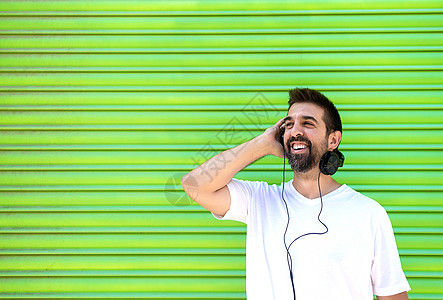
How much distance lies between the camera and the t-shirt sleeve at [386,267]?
211cm

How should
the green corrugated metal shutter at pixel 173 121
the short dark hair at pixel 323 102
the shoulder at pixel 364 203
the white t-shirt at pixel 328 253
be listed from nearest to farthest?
1. the white t-shirt at pixel 328 253
2. the shoulder at pixel 364 203
3. the short dark hair at pixel 323 102
4. the green corrugated metal shutter at pixel 173 121

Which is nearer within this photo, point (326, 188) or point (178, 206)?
point (326, 188)

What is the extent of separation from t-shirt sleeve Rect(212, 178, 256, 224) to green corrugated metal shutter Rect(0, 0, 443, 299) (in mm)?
A: 500

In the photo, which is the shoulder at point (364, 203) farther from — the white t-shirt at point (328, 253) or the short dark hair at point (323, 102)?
the short dark hair at point (323, 102)

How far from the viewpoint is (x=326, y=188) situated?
7.82 ft

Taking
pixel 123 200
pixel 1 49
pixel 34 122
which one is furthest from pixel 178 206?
pixel 1 49

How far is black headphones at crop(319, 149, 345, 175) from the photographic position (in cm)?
230

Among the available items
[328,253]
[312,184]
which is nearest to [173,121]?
[312,184]

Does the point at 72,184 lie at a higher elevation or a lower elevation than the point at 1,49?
lower

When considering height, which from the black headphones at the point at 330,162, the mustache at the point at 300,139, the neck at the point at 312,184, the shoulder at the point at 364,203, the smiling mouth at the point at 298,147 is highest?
the mustache at the point at 300,139

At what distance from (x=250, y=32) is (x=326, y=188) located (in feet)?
4.53

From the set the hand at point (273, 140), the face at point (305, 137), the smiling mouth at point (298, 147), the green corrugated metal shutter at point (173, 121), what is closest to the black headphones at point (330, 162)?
the face at point (305, 137)

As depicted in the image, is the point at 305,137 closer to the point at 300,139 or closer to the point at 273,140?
the point at 300,139

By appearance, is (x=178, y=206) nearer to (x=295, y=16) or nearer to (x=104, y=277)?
(x=104, y=277)
